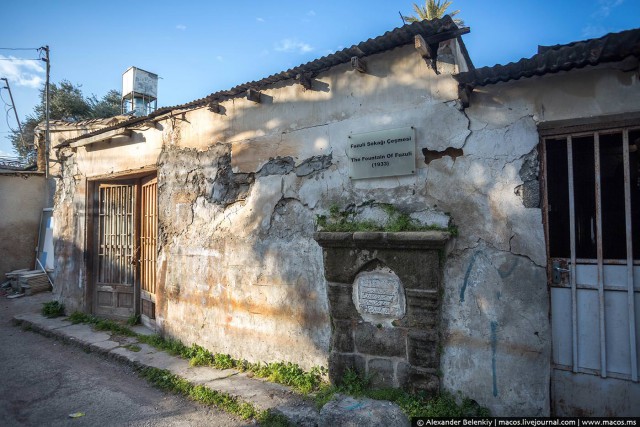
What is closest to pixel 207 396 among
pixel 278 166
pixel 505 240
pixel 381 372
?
pixel 381 372

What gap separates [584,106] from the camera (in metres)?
2.90

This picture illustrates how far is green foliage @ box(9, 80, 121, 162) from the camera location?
1767cm

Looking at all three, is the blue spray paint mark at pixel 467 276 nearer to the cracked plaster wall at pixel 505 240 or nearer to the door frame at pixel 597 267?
the cracked plaster wall at pixel 505 240

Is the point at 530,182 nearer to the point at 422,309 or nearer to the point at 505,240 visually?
the point at 505,240

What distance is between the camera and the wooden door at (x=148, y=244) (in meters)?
6.09

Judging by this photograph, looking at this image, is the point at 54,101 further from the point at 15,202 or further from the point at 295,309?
the point at 295,309

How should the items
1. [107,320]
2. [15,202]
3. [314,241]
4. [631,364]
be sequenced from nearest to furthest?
[631,364] → [314,241] → [107,320] → [15,202]

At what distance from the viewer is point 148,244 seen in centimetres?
628

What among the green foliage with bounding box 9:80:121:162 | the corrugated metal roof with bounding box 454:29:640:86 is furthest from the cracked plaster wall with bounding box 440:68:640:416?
the green foliage with bounding box 9:80:121:162

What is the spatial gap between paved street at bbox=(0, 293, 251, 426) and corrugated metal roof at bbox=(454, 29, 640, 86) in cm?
392

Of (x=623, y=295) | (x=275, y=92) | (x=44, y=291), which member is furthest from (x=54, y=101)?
(x=623, y=295)

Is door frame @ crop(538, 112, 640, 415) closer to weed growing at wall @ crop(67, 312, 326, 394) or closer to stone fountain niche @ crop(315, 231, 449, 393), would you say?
stone fountain niche @ crop(315, 231, 449, 393)

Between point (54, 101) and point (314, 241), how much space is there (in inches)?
770

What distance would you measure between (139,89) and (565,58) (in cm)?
1179
